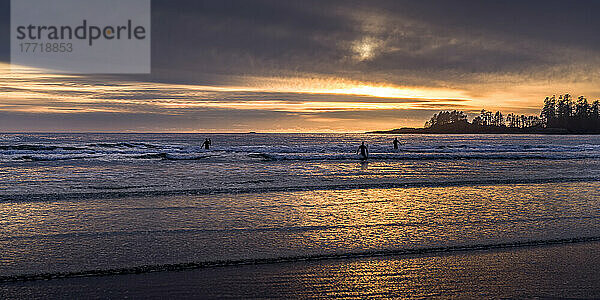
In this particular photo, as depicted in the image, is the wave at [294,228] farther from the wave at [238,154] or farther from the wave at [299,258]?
the wave at [238,154]

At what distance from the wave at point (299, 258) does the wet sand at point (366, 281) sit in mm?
178

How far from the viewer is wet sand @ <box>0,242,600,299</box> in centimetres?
608

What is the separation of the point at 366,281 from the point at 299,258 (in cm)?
158

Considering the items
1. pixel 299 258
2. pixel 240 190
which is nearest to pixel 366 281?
pixel 299 258

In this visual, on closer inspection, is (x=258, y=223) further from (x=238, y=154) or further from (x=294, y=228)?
(x=238, y=154)

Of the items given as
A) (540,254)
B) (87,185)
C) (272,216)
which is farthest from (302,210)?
(87,185)

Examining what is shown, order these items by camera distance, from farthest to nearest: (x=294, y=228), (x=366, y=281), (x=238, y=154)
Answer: (x=238, y=154) < (x=294, y=228) < (x=366, y=281)

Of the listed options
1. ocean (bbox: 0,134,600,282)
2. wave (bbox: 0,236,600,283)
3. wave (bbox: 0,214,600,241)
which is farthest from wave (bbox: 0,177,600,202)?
wave (bbox: 0,236,600,283)

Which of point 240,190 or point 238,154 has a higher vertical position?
point 238,154

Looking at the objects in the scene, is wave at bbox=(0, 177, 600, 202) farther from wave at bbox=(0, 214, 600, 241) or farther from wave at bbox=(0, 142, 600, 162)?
wave at bbox=(0, 142, 600, 162)

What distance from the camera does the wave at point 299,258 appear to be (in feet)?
22.3

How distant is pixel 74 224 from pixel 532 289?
10014mm

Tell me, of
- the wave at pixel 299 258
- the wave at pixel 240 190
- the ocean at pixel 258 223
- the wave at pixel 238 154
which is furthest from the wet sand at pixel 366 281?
the wave at pixel 238 154

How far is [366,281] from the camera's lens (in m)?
6.64
